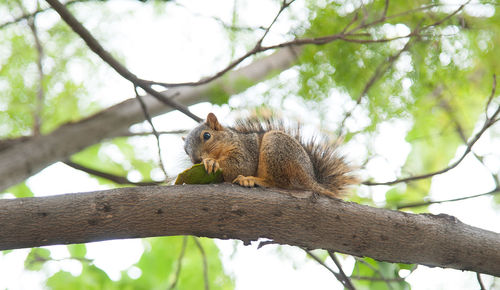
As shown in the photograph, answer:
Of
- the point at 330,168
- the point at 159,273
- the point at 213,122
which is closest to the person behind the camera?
the point at 330,168

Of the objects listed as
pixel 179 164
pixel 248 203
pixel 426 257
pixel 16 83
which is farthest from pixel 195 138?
pixel 16 83

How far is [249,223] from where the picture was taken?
2297mm

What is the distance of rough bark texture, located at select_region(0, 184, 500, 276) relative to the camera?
2.12 m

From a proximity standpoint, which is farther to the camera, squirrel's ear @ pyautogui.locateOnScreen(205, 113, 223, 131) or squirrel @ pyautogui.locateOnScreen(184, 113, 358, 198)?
squirrel's ear @ pyautogui.locateOnScreen(205, 113, 223, 131)

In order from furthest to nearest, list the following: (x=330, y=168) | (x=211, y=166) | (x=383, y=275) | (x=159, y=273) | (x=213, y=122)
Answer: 1. (x=159, y=273)
2. (x=213, y=122)
3. (x=330, y=168)
4. (x=383, y=275)
5. (x=211, y=166)

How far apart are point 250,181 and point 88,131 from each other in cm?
176

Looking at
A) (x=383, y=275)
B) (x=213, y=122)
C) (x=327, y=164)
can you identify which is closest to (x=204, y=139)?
(x=213, y=122)

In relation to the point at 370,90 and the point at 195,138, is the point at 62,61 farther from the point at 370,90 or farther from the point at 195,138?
the point at 370,90

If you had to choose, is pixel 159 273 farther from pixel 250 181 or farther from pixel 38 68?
pixel 38 68

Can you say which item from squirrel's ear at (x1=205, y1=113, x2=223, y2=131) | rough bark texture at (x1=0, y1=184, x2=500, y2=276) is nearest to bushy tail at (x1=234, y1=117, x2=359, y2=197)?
squirrel's ear at (x1=205, y1=113, x2=223, y2=131)

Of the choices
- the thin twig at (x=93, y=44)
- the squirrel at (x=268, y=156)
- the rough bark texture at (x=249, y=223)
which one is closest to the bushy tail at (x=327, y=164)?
the squirrel at (x=268, y=156)

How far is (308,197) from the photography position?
94.5 inches

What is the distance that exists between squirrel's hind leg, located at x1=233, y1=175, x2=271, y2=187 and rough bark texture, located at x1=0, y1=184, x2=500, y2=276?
148 millimetres

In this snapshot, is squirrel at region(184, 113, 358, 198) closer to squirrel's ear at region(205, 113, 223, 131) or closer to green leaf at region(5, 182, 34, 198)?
squirrel's ear at region(205, 113, 223, 131)
